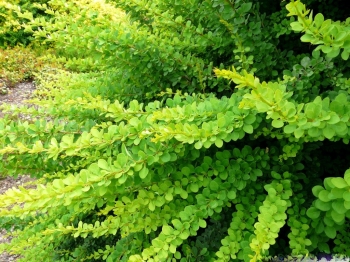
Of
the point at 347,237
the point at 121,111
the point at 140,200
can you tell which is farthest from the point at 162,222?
the point at 347,237

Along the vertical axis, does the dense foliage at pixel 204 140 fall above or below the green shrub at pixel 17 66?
above

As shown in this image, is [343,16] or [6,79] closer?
[343,16]

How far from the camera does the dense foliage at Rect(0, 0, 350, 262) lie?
951 millimetres

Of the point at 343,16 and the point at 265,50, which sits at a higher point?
the point at 343,16

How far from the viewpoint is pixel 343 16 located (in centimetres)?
148

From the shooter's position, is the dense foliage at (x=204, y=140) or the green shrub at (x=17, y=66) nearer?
the dense foliage at (x=204, y=140)

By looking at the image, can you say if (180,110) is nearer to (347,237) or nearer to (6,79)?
(347,237)

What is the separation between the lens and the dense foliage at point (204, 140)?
3.12 feet

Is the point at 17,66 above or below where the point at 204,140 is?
below

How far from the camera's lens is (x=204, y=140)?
0.97m

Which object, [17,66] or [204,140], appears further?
[17,66]

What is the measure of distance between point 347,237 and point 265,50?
744 millimetres

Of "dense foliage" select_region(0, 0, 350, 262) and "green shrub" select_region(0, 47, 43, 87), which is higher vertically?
"dense foliage" select_region(0, 0, 350, 262)

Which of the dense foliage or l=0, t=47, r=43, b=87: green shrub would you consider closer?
the dense foliage
